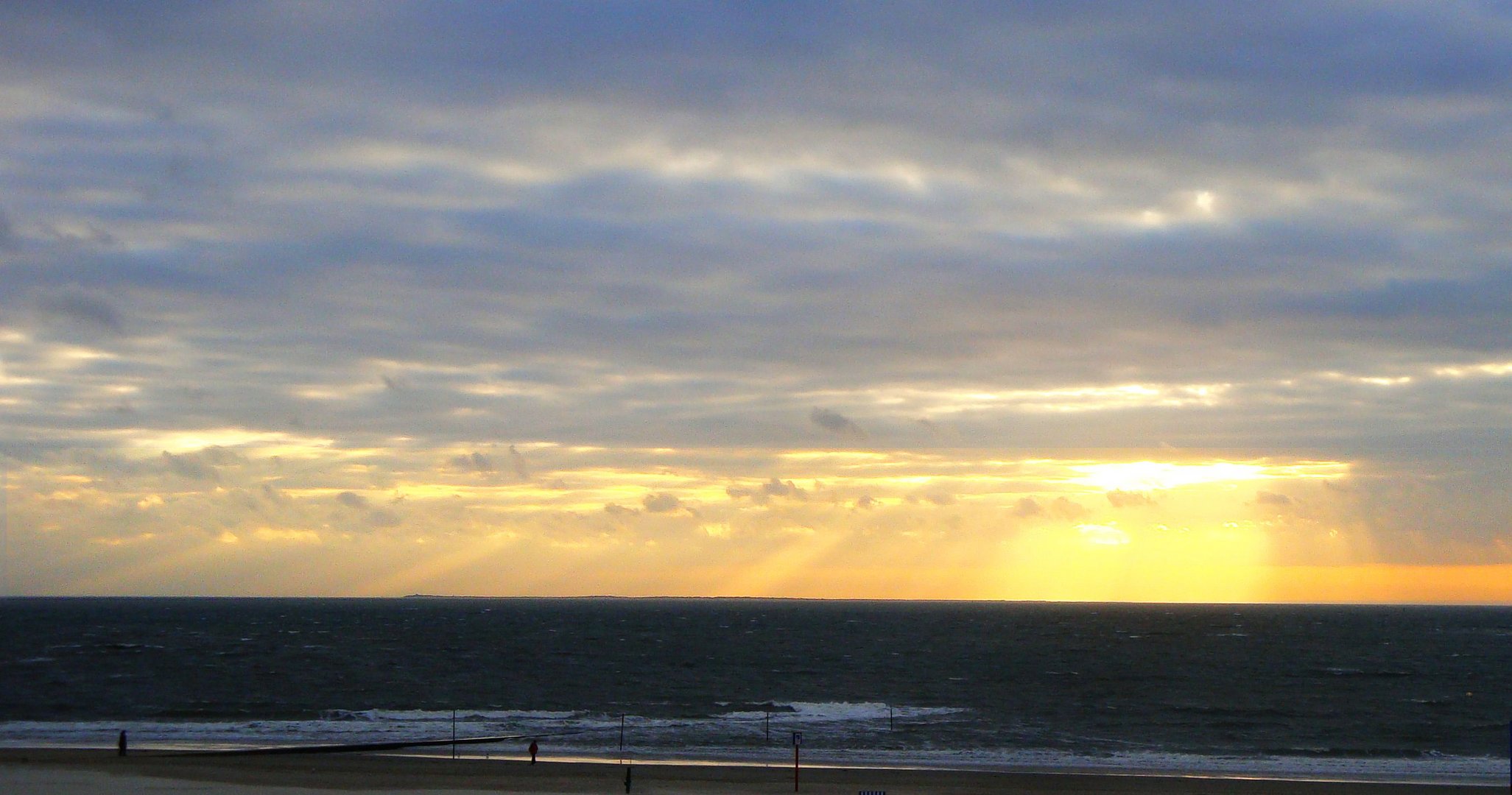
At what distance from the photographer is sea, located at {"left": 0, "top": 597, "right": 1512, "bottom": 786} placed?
2159 inches

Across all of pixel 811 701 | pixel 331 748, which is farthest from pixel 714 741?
pixel 811 701

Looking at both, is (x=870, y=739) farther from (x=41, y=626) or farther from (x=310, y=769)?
(x=41, y=626)

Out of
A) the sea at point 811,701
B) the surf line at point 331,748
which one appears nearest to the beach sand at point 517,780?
the surf line at point 331,748

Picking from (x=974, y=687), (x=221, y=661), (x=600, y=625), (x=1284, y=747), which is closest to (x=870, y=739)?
(x=1284, y=747)

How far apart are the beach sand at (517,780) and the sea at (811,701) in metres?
3.08

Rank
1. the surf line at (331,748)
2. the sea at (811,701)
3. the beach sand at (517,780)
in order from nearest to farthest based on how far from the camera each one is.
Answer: the beach sand at (517,780)
the surf line at (331,748)
the sea at (811,701)

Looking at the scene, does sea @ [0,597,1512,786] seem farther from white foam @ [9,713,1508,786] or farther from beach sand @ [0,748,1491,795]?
beach sand @ [0,748,1491,795]

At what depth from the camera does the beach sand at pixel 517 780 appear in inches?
1597

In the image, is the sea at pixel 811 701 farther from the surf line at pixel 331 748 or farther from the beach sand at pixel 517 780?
the beach sand at pixel 517 780

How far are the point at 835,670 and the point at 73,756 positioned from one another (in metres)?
64.1

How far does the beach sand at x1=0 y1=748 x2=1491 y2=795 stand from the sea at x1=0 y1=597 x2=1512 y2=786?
10.1 feet

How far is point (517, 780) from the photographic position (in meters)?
42.7

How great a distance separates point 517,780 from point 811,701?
125ft

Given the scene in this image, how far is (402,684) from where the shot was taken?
84875 millimetres
